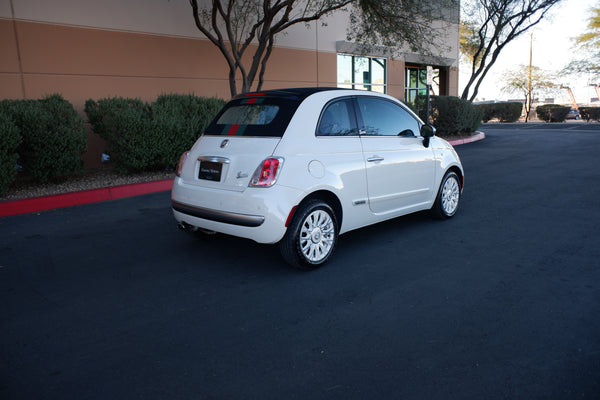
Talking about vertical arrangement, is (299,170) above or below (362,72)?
below

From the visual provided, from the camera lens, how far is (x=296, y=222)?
13.9 ft

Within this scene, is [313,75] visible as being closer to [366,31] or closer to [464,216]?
[366,31]

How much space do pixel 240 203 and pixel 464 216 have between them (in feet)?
12.0

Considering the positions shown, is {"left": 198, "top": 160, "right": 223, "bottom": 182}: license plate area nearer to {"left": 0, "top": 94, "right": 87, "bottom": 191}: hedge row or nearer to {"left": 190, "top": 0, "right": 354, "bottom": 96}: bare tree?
{"left": 0, "top": 94, "right": 87, "bottom": 191}: hedge row

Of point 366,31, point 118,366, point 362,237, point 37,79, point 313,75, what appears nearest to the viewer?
point 118,366

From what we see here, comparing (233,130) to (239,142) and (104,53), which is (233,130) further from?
(104,53)

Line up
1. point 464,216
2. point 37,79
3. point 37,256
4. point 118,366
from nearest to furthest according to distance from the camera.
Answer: point 118,366
point 37,256
point 464,216
point 37,79

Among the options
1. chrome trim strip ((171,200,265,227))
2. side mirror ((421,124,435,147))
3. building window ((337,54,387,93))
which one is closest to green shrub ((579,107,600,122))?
building window ((337,54,387,93))

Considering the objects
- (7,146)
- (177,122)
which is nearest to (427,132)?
(177,122)

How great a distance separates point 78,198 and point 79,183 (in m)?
1.03

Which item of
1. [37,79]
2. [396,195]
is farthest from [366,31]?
[396,195]

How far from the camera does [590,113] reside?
3366 cm

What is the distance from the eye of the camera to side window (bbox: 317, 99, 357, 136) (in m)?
4.62

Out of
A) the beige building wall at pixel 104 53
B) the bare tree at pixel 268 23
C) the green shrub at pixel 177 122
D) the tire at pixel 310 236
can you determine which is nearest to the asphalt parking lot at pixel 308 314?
the tire at pixel 310 236
